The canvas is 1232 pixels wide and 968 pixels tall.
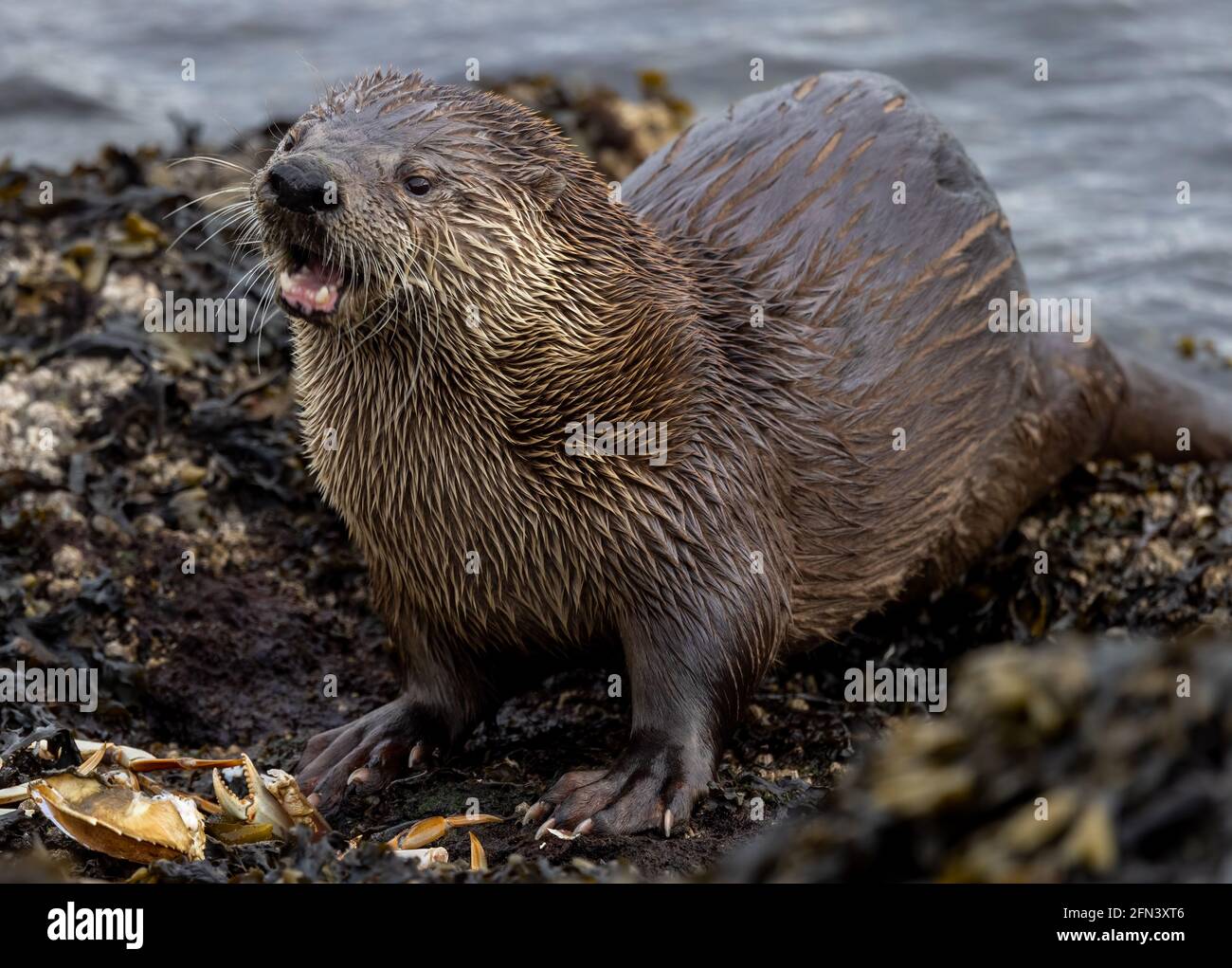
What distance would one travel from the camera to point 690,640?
353 cm

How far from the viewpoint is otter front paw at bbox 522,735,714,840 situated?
3285 millimetres

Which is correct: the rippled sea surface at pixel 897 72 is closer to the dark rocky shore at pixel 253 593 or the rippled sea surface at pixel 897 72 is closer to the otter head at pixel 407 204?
the dark rocky shore at pixel 253 593

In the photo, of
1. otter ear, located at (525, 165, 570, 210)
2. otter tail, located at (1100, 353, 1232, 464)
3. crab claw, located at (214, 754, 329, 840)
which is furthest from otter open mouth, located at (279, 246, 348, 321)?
otter tail, located at (1100, 353, 1232, 464)

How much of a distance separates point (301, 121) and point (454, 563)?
1.00 m

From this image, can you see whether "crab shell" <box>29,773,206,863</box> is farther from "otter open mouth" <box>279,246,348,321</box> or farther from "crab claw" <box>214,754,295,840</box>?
"otter open mouth" <box>279,246,348,321</box>

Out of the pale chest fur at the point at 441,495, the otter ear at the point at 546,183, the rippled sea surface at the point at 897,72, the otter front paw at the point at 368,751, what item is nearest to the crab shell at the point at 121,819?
the otter front paw at the point at 368,751

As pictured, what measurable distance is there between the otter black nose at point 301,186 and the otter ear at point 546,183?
479 mm

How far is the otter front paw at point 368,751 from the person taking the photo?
11.9ft

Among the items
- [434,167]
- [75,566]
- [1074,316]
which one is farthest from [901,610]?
[75,566]

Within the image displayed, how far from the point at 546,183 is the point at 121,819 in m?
1.55
